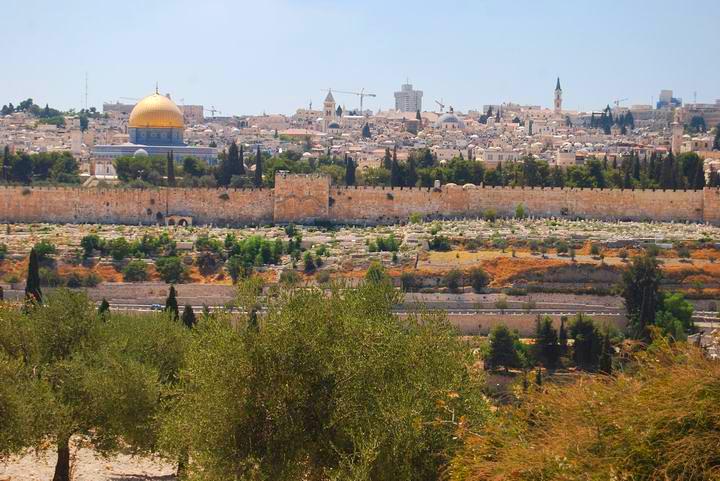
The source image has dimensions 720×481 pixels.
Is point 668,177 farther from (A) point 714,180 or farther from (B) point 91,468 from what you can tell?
(B) point 91,468

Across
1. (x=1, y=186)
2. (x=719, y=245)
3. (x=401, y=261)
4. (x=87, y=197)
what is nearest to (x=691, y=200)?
(x=719, y=245)

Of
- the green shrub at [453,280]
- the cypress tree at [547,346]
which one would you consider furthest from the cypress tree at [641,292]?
the green shrub at [453,280]

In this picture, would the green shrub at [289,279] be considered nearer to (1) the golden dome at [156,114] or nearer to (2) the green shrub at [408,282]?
(2) the green shrub at [408,282]

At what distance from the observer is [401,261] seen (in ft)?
128

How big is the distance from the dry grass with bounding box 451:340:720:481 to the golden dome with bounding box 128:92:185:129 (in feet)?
200

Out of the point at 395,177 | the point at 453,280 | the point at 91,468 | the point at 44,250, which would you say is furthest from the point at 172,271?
the point at 91,468

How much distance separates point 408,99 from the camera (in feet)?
575

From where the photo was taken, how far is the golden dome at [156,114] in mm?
70625

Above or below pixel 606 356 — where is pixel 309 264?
above

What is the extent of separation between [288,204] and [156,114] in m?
23.0

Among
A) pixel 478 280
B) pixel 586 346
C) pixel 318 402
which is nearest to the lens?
pixel 318 402

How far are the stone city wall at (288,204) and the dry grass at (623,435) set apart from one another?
38742 millimetres

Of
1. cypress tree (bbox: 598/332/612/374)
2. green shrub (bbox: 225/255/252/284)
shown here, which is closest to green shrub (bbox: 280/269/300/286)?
green shrub (bbox: 225/255/252/284)

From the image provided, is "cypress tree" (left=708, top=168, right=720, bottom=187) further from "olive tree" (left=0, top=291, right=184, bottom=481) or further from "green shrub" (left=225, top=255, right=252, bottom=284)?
"olive tree" (left=0, top=291, right=184, bottom=481)
